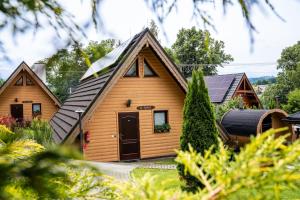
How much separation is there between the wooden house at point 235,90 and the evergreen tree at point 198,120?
59.4 ft

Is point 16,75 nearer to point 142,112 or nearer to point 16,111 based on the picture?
point 16,111

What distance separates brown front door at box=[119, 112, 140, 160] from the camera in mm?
14523

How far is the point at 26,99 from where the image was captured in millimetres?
25562

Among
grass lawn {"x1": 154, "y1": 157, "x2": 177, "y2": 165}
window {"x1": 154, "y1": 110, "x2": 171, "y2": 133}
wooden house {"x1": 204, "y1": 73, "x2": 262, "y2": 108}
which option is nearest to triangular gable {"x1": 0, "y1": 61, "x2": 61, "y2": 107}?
window {"x1": 154, "y1": 110, "x2": 171, "y2": 133}

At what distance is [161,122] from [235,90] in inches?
535

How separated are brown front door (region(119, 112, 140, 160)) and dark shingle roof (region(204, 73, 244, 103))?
46.1ft

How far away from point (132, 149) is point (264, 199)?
45.3 ft

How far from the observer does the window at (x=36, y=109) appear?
85.2 ft

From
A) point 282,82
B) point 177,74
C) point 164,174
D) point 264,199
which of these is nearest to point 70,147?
point 264,199

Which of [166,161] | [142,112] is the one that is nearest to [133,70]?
[142,112]

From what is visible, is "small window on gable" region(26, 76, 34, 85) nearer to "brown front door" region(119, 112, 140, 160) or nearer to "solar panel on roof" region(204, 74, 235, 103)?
"brown front door" region(119, 112, 140, 160)

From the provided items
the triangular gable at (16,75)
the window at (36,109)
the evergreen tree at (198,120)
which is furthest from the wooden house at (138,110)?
the window at (36,109)

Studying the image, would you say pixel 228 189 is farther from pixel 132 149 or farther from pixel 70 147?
pixel 132 149

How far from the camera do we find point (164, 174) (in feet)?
35.9
